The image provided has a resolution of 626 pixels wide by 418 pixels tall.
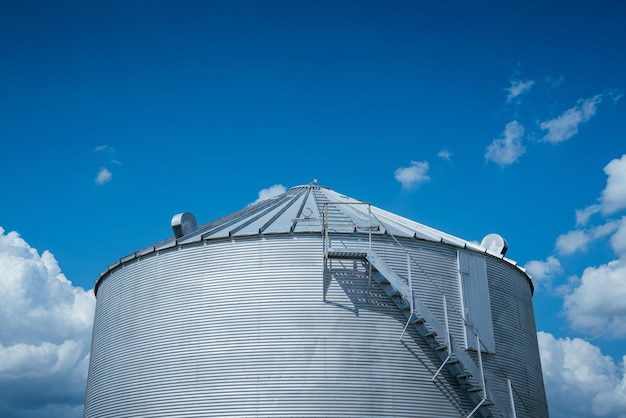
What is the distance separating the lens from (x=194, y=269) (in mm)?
24891

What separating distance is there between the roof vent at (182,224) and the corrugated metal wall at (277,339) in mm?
2023

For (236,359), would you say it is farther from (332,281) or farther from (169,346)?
(332,281)

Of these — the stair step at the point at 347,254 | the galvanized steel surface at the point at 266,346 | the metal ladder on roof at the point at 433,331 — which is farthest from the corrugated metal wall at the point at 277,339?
the stair step at the point at 347,254

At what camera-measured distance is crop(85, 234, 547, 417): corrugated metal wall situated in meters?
22.2

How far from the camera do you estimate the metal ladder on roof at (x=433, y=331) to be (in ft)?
74.4

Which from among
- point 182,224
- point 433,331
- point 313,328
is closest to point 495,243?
point 433,331

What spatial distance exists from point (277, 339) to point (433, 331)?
557cm

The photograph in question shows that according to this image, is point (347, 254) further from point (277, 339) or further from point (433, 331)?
point (433, 331)

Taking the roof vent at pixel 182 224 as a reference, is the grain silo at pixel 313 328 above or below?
below

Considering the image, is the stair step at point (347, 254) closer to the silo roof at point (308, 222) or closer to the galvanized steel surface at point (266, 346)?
the galvanized steel surface at point (266, 346)

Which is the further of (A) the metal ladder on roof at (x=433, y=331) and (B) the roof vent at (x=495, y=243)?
(B) the roof vent at (x=495, y=243)

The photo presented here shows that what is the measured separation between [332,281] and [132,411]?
877 centimetres

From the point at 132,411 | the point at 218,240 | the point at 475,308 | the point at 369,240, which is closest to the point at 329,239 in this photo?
the point at 369,240

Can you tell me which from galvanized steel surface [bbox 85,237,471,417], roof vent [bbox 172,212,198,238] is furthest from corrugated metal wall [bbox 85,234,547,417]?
roof vent [bbox 172,212,198,238]
